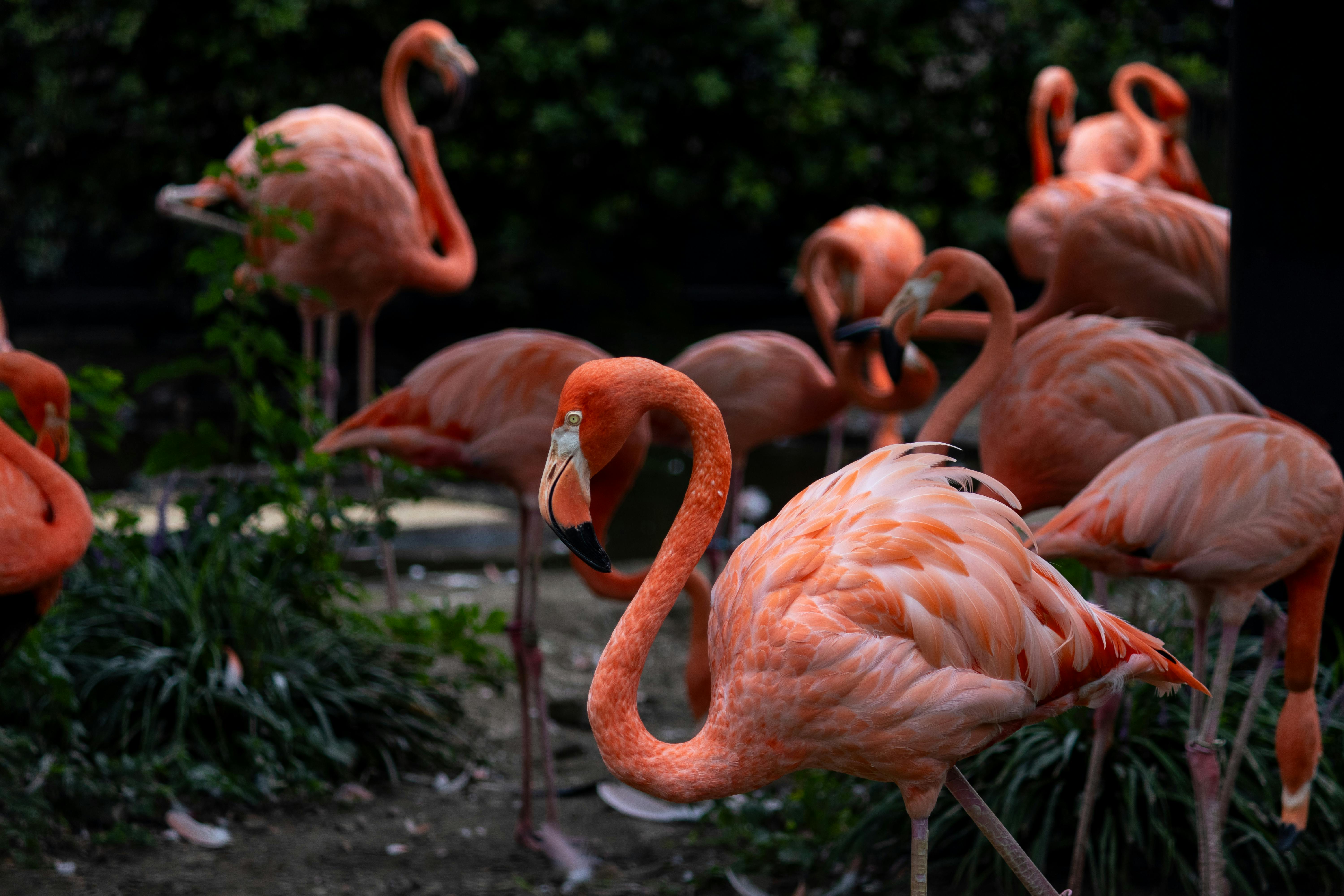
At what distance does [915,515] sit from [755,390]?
7.53 ft

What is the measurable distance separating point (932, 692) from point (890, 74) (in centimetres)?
885

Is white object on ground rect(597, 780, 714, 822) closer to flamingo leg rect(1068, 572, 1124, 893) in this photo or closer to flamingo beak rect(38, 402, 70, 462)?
flamingo leg rect(1068, 572, 1124, 893)

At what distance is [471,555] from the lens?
574 centimetres

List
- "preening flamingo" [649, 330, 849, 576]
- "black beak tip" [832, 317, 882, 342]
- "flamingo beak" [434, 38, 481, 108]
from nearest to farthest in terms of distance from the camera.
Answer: "black beak tip" [832, 317, 882, 342]
"preening flamingo" [649, 330, 849, 576]
"flamingo beak" [434, 38, 481, 108]

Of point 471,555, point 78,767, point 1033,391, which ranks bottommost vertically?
point 471,555

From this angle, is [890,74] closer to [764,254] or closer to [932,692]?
[764,254]

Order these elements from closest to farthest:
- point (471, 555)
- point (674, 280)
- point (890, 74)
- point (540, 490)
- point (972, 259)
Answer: point (540, 490) → point (972, 259) → point (471, 555) → point (890, 74) → point (674, 280)

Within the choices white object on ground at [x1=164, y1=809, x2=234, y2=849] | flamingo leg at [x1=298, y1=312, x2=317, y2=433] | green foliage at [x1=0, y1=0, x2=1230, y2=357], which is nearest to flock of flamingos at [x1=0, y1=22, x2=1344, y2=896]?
flamingo leg at [x1=298, y1=312, x2=317, y2=433]

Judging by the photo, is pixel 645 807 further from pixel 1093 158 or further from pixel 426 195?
pixel 1093 158

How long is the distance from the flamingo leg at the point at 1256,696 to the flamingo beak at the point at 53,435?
275 cm

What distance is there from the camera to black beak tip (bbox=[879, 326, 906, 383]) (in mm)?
3309

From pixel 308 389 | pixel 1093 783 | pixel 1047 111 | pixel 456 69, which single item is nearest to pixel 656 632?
pixel 1093 783

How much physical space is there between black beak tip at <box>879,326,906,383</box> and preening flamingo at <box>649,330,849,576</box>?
40.5 inches

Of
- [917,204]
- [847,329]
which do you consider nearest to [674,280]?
[917,204]
